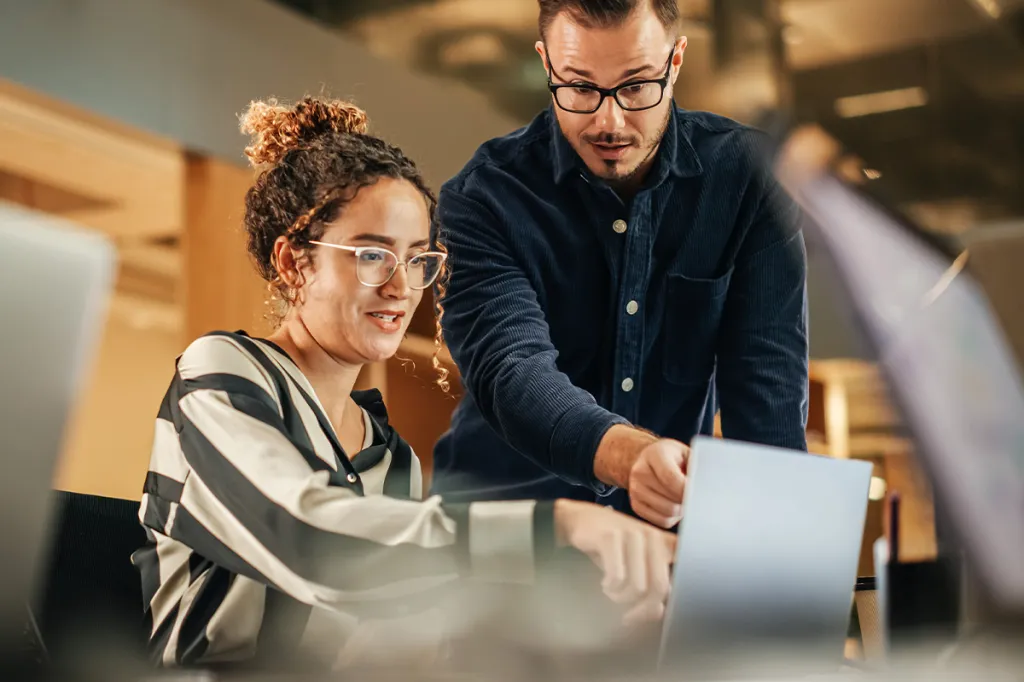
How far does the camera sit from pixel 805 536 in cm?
91

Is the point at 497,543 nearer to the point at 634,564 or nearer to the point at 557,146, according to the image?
the point at 634,564

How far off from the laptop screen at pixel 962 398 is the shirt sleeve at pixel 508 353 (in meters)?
0.43

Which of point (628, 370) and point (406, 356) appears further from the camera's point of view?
point (628, 370)

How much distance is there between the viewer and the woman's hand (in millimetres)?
938

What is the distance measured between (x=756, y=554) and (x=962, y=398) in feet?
0.70

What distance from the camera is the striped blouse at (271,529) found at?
0.96 metres

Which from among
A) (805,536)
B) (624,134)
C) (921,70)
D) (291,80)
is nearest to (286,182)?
(624,134)

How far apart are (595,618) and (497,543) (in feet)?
0.55

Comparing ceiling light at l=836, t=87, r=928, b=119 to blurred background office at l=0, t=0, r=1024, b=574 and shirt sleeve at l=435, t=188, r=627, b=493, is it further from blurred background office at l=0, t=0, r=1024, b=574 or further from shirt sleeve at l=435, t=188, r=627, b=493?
shirt sleeve at l=435, t=188, r=627, b=493

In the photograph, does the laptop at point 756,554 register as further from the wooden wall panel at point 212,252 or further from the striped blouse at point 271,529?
the wooden wall panel at point 212,252

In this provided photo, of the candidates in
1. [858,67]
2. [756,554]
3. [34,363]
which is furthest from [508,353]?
[858,67]

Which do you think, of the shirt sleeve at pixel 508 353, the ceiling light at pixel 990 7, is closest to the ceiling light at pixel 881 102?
the ceiling light at pixel 990 7

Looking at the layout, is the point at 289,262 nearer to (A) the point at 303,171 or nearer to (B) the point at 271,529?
(A) the point at 303,171

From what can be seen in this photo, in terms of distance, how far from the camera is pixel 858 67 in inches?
152
